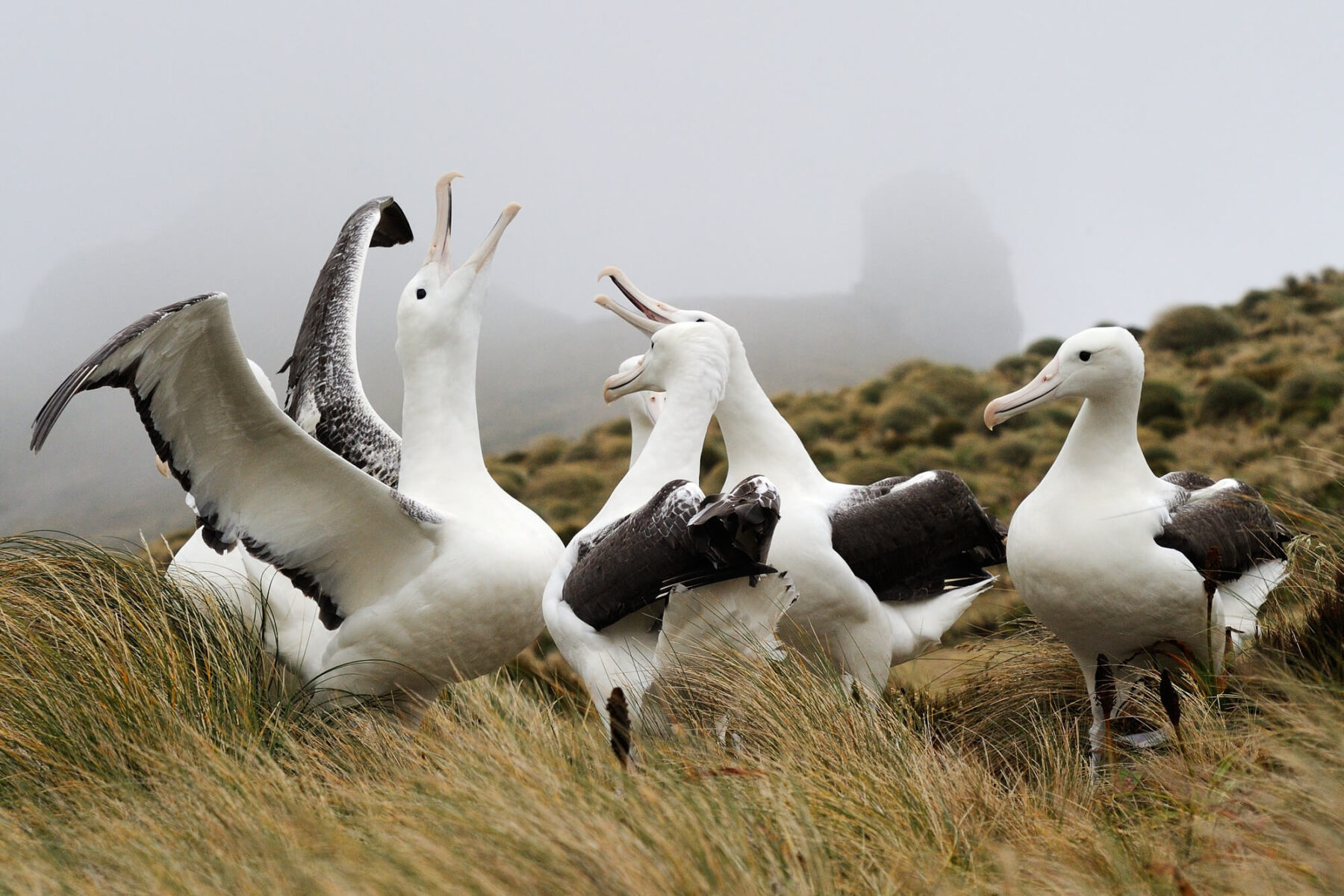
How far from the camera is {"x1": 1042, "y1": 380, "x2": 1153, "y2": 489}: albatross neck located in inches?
185

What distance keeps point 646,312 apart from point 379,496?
1742 millimetres

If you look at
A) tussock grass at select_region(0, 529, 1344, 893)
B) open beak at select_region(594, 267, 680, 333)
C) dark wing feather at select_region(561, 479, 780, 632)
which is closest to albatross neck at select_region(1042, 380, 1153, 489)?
tussock grass at select_region(0, 529, 1344, 893)

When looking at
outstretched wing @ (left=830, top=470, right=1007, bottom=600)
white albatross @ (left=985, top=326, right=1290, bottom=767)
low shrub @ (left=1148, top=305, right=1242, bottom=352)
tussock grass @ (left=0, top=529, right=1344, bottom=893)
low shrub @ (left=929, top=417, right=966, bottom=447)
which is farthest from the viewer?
low shrub @ (left=1148, top=305, right=1242, bottom=352)

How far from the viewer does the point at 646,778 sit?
3340mm

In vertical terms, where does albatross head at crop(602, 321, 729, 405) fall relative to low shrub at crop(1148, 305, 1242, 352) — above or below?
above

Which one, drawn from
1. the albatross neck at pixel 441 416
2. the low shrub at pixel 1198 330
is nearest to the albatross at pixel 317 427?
the albatross neck at pixel 441 416

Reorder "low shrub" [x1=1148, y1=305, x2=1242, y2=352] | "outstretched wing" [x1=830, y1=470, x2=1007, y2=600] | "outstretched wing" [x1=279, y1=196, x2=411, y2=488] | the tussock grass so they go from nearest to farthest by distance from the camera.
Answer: the tussock grass, "outstretched wing" [x1=830, y1=470, x2=1007, y2=600], "outstretched wing" [x1=279, y1=196, x2=411, y2=488], "low shrub" [x1=1148, y1=305, x2=1242, y2=352]

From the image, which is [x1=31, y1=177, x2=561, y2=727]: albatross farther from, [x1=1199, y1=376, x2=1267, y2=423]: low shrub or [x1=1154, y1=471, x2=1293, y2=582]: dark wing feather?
[x1=1199, y1=376, x2=1267, y2=423]: low shrub

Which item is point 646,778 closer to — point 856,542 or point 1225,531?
point 856,542

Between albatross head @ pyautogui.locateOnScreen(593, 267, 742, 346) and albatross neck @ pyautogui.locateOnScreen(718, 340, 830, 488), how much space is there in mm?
166

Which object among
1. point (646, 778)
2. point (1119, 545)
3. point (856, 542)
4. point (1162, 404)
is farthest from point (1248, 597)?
point (1162, 404)

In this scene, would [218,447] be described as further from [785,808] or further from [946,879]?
[946,879]

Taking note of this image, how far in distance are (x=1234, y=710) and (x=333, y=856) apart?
3.03m

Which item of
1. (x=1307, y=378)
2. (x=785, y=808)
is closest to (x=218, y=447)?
(x=785, y=808)
